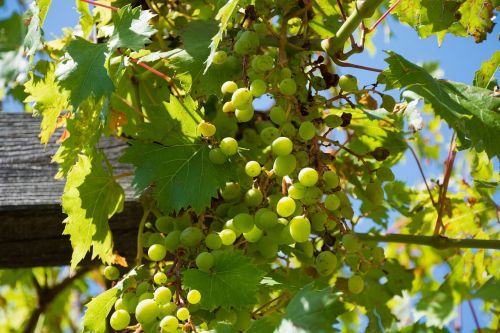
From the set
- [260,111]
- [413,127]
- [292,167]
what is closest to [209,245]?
[292,167]

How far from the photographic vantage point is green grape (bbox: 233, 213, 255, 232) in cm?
111

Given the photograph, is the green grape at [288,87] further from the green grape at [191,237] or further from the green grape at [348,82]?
the green grape at [191,237]

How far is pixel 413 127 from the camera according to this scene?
3.91ft

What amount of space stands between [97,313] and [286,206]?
0.37m

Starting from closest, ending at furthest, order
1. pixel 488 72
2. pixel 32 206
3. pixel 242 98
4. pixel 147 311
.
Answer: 1. pixel 147 311
2. pixel 242 98
3. pixel 488 72
4. pixel 32 206

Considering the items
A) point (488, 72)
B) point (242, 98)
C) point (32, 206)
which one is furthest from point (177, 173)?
point (488, 72)

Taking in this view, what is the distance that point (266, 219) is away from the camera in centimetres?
108

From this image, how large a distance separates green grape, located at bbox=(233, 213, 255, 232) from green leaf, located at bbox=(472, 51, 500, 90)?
57 centimetres

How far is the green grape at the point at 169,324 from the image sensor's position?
0.95m

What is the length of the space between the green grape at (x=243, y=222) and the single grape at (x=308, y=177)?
0.12 meters

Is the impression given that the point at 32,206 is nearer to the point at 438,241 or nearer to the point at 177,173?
the point at 177,173

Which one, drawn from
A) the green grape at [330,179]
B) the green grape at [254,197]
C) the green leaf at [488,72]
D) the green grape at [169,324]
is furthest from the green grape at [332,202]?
the green leaf at [488,72]

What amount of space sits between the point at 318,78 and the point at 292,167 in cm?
24

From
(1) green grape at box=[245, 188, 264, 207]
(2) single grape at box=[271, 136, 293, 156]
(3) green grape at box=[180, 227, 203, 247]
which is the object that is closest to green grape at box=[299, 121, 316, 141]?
(2) single grape at box=[271, 136, 293, 156]
